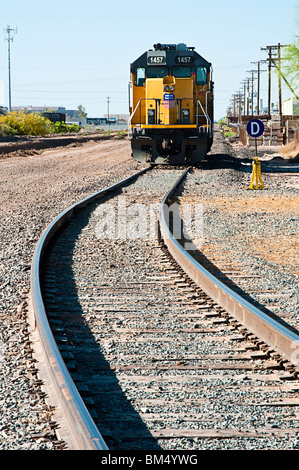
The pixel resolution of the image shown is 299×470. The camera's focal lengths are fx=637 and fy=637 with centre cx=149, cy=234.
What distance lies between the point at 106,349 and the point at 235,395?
130 centimetres

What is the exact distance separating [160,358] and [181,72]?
19.4 metres

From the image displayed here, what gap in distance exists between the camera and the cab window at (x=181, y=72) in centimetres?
2289

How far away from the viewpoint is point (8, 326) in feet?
18.7

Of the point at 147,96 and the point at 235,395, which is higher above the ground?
the point at 147,96

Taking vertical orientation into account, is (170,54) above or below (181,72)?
above

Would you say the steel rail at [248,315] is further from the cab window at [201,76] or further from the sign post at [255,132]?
the cab window at [201,76]

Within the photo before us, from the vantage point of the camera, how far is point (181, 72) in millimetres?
22984

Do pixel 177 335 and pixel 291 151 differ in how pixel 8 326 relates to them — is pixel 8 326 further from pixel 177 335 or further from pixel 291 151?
pixel 291 151

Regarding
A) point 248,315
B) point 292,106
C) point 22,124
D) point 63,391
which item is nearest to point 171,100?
point 248,315

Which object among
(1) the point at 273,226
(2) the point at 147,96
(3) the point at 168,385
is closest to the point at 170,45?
(2) the point at 147,96

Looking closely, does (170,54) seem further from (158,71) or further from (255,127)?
(255,127)

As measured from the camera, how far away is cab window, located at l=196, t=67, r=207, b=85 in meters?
23.0

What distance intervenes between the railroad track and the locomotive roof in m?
15.7
